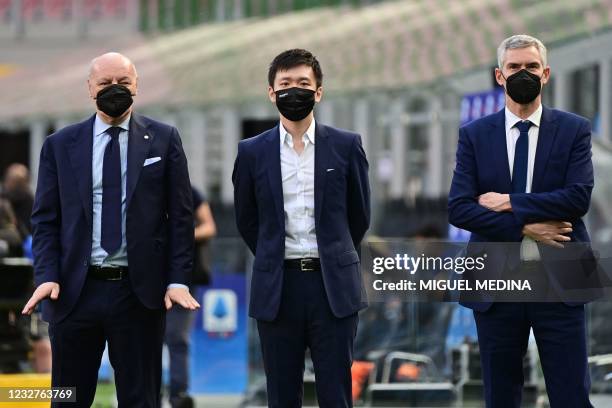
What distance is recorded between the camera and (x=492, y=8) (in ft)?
62.4

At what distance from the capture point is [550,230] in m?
6.28

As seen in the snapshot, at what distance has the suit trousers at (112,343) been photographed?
20.7 feet

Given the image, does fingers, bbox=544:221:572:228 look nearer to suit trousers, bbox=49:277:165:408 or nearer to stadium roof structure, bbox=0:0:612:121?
suit trousers, bbox=49:277:165:408

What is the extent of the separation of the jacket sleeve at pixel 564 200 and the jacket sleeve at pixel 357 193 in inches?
26.5

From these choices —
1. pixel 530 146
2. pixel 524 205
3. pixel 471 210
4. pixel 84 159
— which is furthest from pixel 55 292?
pixel 530 146

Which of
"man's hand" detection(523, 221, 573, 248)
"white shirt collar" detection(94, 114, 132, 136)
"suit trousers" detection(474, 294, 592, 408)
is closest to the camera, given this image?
"suit trousers" detection(474, 294, 592, 408)

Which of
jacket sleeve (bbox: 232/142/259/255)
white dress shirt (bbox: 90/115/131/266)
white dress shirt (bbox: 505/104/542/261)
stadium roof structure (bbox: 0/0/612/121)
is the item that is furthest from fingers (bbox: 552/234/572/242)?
stadium roof structure (bbox: 0/0/612/121)

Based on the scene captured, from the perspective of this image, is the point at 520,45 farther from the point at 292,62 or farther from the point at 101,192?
the point at 101,192

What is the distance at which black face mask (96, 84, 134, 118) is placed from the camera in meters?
6.38

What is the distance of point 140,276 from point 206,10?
31205mm

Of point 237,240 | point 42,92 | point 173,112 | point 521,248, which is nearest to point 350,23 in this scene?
point 173,112

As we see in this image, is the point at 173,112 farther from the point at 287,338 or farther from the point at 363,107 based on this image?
the point at 287,338

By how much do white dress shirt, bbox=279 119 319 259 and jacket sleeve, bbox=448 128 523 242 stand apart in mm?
632

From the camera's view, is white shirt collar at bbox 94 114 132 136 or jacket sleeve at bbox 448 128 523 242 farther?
white shirt collar at bbox 94 114 132 136
